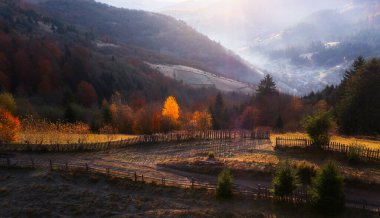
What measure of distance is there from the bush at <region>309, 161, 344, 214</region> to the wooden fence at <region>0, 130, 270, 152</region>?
22.2m

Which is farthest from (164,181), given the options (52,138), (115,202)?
(52,138)

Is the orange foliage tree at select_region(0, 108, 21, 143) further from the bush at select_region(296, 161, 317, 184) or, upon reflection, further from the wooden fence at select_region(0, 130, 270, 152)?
the bush at select_region(296, 161, 317, 184)

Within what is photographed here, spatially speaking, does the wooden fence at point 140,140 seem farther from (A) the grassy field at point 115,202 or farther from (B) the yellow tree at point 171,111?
(B) the yellow tree at point 171,111

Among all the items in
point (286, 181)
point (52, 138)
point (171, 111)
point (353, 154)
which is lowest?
point (286, 181)

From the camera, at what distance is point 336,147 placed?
39.3 m

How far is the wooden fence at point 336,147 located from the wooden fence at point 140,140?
655 cm

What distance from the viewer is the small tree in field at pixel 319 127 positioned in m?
39.3

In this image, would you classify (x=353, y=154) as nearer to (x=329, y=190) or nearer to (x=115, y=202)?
(x=329, y=190)

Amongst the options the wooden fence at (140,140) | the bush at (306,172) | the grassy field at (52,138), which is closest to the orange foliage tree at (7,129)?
the grassy field at (52,138)

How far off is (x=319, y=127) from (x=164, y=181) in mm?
18109

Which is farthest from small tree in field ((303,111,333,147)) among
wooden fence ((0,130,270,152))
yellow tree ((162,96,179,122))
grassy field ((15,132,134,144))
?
yellow tree ((162,96,179,122))

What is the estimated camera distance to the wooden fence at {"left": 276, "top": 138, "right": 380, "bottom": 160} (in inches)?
1441

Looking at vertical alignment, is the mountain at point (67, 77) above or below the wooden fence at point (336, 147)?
above

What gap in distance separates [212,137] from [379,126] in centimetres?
2845
